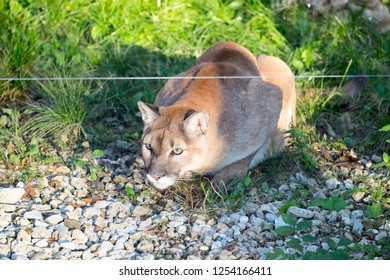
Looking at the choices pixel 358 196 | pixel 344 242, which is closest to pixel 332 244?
pixel 344 242

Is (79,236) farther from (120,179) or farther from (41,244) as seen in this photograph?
(120,179)

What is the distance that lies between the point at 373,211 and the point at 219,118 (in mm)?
1320

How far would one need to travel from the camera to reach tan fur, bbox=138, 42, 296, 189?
566 centimetres

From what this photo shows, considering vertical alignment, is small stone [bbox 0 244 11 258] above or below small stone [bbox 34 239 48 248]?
above

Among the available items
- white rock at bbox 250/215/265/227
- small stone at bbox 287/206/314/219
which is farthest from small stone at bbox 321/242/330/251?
white rock at bbox 250/215/265/227

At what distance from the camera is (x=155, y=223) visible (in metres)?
5.54

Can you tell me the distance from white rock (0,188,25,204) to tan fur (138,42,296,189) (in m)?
0.93

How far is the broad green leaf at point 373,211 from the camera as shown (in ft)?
17.9

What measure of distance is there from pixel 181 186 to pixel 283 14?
9.76 feet

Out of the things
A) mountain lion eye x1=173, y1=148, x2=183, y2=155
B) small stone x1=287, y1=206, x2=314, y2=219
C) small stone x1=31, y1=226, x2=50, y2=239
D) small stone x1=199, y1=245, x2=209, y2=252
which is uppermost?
mountain lion eye x1=173, y1=148, x2=183, y2=155

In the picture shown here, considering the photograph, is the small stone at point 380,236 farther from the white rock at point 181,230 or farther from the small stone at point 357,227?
the white rock at point 181,230

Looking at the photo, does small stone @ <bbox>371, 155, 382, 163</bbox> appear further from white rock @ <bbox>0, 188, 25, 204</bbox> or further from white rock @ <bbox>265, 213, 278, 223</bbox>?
white rock @ <bbox>0, 188, 25, 204</bbox>

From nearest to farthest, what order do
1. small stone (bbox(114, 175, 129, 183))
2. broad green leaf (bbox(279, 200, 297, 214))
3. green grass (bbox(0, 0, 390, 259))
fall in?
1. broad green leaf (bbox(279, 200, 297, 214))
2. small stone (bbox(114, 175, 129, 183))
3. green grass (bbox(0, 0, 390, 259))

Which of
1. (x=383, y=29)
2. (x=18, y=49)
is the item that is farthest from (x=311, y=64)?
(x=18, y=49)
